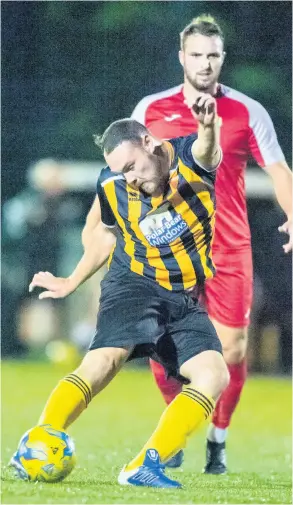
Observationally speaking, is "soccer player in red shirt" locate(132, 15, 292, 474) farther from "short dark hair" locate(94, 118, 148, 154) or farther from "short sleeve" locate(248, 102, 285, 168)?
"short dark hair" locate(94, 118, 148, 154)

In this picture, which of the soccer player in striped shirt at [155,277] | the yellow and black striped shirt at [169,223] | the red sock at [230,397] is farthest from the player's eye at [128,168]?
the red sock at [230,397]

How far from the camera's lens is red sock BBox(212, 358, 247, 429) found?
236 inches

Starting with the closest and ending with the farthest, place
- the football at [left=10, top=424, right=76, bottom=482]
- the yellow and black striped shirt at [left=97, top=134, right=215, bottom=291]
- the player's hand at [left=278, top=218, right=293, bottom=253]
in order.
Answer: the football at [left=10, top=424, right=76, bottom=482] < the yellow and black striped shirt at [left=97, top=134, right=215, bottom=291] < the player's hand at [left=278, top=218, right=293, bottom=253]

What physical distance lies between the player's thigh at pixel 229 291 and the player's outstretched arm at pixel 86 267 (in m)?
1.16

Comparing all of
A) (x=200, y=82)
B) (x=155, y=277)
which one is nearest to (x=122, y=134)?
(x=155, y=277)

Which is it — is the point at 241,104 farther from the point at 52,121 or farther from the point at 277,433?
the point at 52,121

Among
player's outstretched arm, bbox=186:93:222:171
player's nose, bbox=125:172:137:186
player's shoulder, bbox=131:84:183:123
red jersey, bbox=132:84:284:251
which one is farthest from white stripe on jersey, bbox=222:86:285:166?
player's nose, bbox=125:172:137:186

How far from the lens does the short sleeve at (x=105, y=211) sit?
503 cm

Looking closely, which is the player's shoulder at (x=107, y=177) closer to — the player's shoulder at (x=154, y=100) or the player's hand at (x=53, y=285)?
the player's hand at (x=53, y=285)

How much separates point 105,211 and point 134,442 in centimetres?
245

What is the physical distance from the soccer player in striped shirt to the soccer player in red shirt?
42.5 inches

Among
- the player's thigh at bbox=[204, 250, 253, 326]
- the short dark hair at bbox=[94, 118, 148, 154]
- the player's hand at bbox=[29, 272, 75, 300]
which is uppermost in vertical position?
the short dark hair at bbox=[94, 118, 148, 154]

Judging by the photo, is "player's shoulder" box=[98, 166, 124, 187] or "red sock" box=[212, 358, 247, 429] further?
"red sock" box=[212, 358, 247, 429]

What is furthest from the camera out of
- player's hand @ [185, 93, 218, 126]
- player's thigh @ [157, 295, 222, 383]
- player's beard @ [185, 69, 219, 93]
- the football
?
player's beard @ [185, 69, 219, 93]
